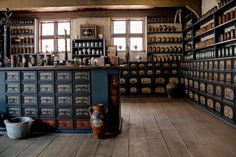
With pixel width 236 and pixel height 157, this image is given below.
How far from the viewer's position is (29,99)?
4.26 meters

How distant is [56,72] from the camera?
4.19m

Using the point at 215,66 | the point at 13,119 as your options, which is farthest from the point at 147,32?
the point at 13,119

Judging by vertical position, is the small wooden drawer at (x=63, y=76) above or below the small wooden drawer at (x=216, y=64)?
below

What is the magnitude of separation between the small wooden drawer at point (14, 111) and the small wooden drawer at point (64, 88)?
2.50 ft

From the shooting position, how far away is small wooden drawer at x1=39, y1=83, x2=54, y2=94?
166 inches

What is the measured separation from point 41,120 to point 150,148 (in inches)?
74.2

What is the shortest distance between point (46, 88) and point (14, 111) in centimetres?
69

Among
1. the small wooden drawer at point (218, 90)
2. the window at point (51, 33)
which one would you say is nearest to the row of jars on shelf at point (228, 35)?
the small wooden drawer at point (218, 90)

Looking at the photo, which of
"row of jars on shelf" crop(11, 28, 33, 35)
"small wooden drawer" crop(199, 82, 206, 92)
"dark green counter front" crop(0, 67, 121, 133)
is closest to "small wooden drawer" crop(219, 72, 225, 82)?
"small wooden drawer" crop(199, 82, 206, 92)

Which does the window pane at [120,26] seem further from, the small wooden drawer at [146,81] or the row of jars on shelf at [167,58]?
the small wooden drawer at [146,81]

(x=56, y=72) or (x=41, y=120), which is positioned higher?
(x=56, y=72)

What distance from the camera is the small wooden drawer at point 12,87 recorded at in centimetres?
429

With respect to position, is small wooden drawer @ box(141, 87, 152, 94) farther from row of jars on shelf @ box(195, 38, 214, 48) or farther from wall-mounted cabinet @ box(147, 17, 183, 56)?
row of jars on shelf @ box(195, 38, 214, 48)

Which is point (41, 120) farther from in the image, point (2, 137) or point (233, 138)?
point (233, 138)
